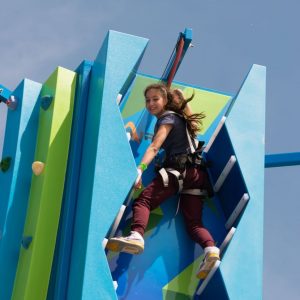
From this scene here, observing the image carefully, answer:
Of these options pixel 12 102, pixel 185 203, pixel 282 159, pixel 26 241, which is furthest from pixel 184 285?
pixel 12 102

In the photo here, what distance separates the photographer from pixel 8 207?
4832 mm

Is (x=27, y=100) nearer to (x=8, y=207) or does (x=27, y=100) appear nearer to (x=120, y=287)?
(x=8, y=207)

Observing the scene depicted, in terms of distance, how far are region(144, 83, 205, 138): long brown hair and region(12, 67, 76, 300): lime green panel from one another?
2.04ft

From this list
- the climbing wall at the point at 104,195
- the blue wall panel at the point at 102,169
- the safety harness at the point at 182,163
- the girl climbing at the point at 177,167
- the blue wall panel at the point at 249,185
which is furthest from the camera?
the safety harness at the point at 182,163

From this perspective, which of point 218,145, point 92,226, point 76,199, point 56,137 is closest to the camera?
point 92,226

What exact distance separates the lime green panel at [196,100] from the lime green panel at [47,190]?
56cm

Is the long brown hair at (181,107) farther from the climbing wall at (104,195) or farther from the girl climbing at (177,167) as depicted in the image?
the climbing wall at (104,195)

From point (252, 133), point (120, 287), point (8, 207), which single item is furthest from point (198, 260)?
point (8, 207)

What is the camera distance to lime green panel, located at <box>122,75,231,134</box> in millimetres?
5512

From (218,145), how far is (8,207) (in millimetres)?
1501

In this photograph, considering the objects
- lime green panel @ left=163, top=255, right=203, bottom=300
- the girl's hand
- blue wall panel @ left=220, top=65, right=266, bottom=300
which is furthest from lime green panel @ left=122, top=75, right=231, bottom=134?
lime green panel @ left=163, top=255, right=203, bottom=300

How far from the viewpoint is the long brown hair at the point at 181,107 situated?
524cm

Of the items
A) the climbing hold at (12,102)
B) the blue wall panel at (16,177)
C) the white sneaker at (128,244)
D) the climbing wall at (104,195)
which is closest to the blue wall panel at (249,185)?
the climbing wall at (104,195)

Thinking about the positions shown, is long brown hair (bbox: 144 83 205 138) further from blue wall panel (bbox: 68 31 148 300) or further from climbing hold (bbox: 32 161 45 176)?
climbing hold (bbox: 32 161 45 176)
